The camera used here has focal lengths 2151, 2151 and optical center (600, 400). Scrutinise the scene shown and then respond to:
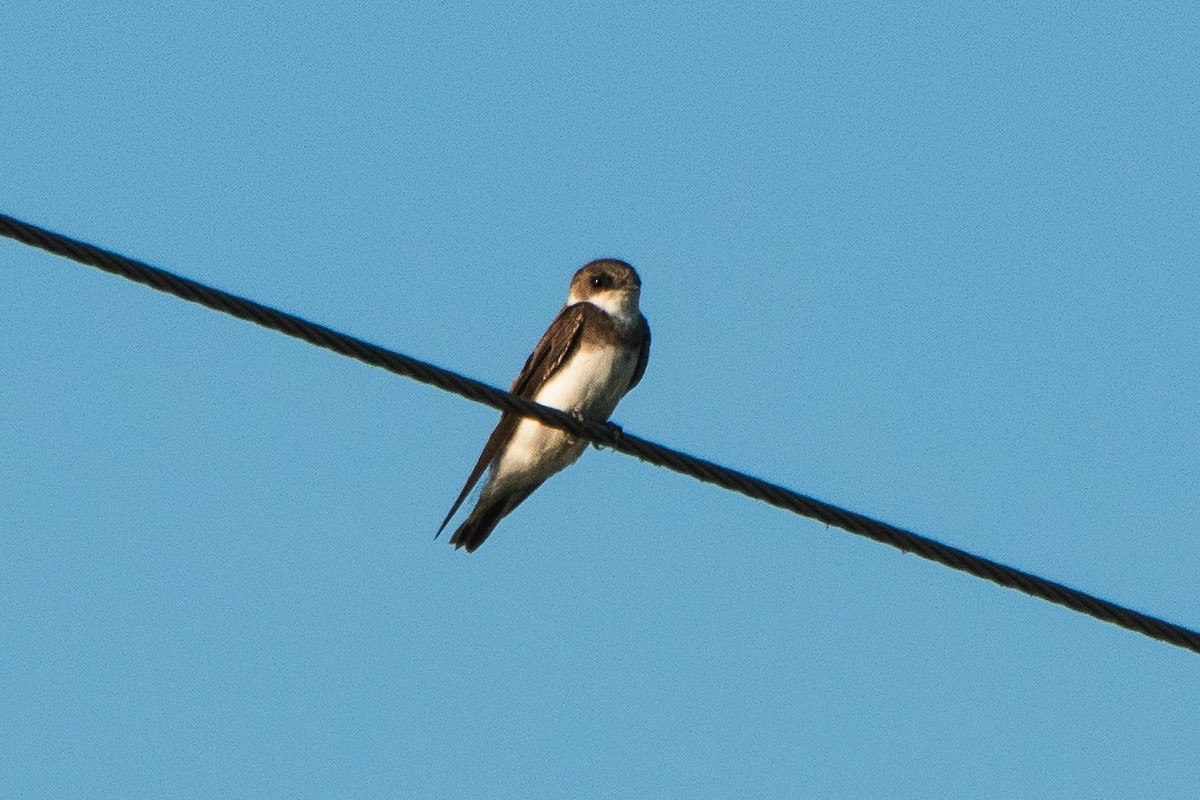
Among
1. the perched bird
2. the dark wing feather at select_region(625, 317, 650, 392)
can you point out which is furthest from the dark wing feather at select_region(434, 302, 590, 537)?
the dark wing feather at select_region(625, 317, 650, 392)

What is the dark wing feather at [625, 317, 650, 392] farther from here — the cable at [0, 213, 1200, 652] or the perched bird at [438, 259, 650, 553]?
the cable at [0, 213, 1200, 652]

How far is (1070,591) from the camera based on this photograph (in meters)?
5.10

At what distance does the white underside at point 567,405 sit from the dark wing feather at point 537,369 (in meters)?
0.04

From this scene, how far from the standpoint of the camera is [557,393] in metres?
8.71

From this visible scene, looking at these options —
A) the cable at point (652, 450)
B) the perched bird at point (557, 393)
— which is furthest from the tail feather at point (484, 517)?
the cable at point (652, 450)

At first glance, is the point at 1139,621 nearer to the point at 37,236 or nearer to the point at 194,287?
the point at 194,287

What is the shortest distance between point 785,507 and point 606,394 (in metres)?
3.50

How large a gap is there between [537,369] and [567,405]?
0.31 metres

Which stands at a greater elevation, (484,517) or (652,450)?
(484,517)

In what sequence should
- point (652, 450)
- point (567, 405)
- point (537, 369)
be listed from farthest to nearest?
point (537, 369), point (567, 405), point (652, 450)

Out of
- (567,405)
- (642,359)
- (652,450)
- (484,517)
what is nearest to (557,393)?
(567,405)

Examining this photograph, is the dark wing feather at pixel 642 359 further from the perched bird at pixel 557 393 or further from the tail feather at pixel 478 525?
the tail feather at pixel 478 525

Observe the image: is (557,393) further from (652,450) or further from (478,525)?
(652,450)

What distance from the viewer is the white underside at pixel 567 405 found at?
28.4ft
